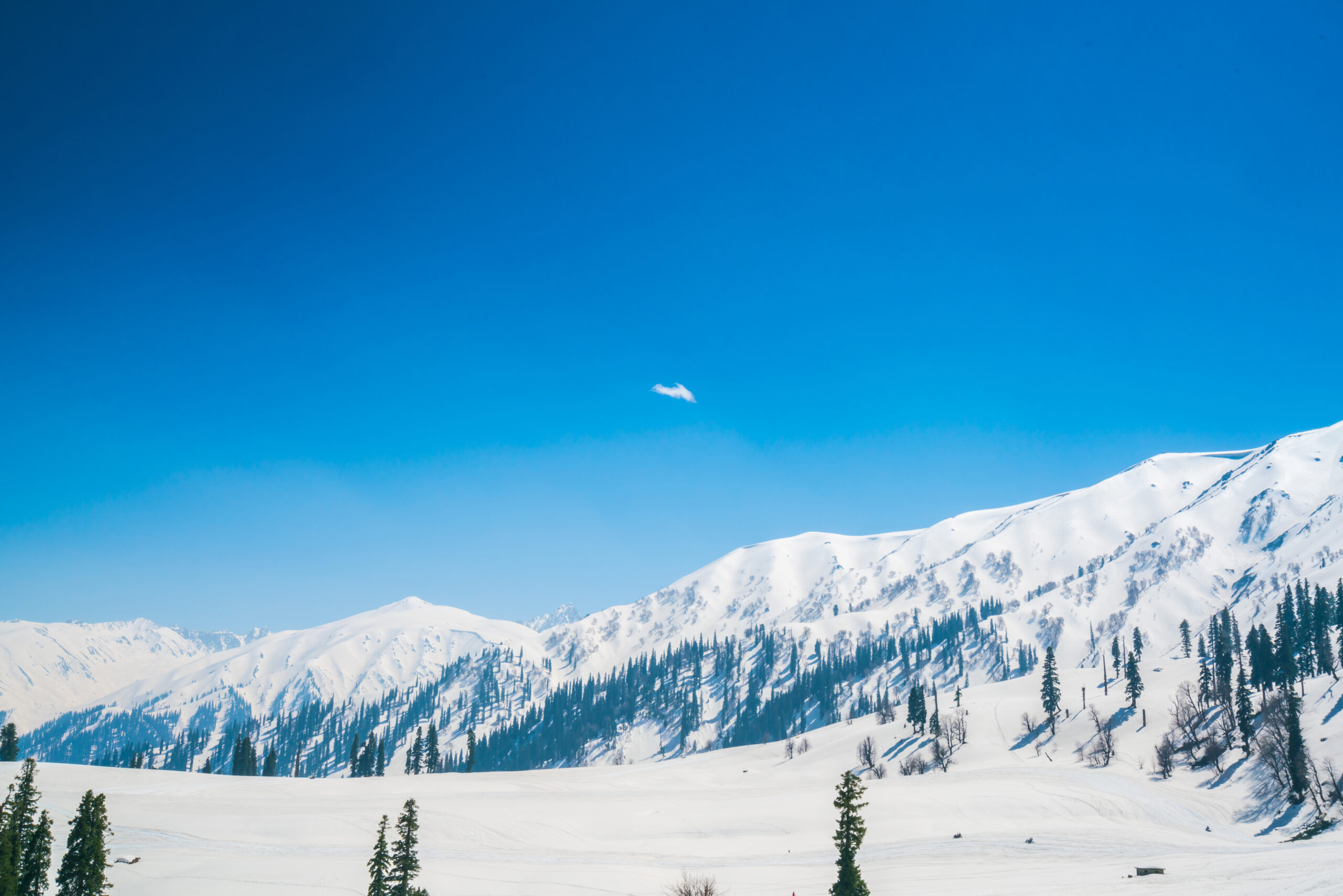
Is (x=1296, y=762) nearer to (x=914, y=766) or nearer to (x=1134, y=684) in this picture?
(x=914, y=766)

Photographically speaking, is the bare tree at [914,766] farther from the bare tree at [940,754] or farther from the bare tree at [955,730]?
the bare tree at [955,730]

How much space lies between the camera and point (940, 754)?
14475 cm

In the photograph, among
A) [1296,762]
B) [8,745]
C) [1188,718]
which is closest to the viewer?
[1296,762]

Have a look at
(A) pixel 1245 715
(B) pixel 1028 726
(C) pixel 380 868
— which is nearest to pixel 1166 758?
(A) pixel 1245 715

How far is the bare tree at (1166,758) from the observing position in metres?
114

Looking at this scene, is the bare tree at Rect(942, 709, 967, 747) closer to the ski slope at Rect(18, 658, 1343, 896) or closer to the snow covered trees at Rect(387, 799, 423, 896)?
the ski slope at Rect(18, 658, 1343, 896)

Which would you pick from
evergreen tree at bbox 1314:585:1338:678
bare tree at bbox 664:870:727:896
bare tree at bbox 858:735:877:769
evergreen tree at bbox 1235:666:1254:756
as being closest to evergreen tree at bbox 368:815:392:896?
bare tree at bbox 664:870:727:896

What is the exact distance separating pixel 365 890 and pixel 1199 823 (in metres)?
94.6

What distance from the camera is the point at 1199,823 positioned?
297 feet

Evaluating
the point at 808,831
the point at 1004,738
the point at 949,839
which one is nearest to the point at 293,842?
the point at 808,831

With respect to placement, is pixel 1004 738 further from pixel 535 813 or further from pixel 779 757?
pixel 535 813

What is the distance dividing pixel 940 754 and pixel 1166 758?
39.4 m

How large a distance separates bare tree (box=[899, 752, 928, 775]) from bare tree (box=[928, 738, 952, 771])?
2111mm

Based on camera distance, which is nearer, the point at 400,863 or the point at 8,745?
the point at 400,863
